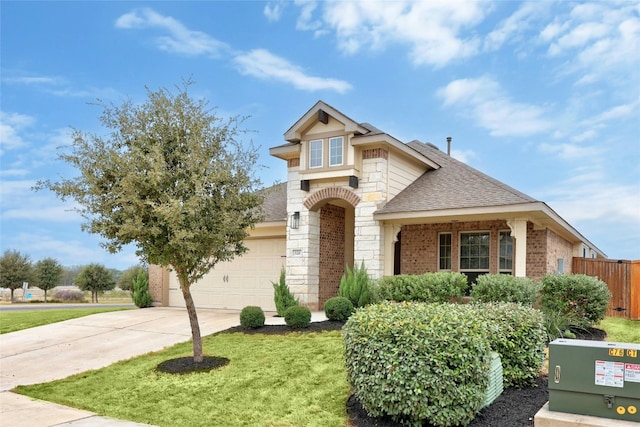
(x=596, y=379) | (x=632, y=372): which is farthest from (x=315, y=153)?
(x=632, y=372)

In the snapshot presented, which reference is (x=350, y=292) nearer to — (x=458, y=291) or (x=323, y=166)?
(x=458, y=291)

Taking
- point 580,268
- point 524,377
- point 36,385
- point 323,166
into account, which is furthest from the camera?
point 580,268

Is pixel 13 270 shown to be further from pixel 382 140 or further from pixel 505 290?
pixel 505 290

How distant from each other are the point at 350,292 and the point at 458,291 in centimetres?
267

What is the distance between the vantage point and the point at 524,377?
6.84 metres

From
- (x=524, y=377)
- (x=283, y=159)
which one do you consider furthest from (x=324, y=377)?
(x=283, y=159)

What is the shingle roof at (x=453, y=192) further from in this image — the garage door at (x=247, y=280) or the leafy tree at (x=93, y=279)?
the leafy tree at (x=93, y=279)

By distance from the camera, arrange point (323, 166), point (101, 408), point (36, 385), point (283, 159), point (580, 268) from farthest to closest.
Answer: point (580, 268)
point (283, 159)
point (323, 166)
point (36, 385)
point (101, 408)

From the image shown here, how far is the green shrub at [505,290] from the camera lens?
37.3 feet

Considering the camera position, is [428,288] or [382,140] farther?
[382,140]

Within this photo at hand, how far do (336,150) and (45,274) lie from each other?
1288 inches

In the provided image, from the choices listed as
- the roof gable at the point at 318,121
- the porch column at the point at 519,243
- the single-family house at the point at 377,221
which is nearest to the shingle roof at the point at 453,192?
the single-family house at the point at 377,221

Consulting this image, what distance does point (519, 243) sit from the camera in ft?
44.2

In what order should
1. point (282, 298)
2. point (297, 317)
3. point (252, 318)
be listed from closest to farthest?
point (297, 317) < point (252, 318) < point (282, 298)
